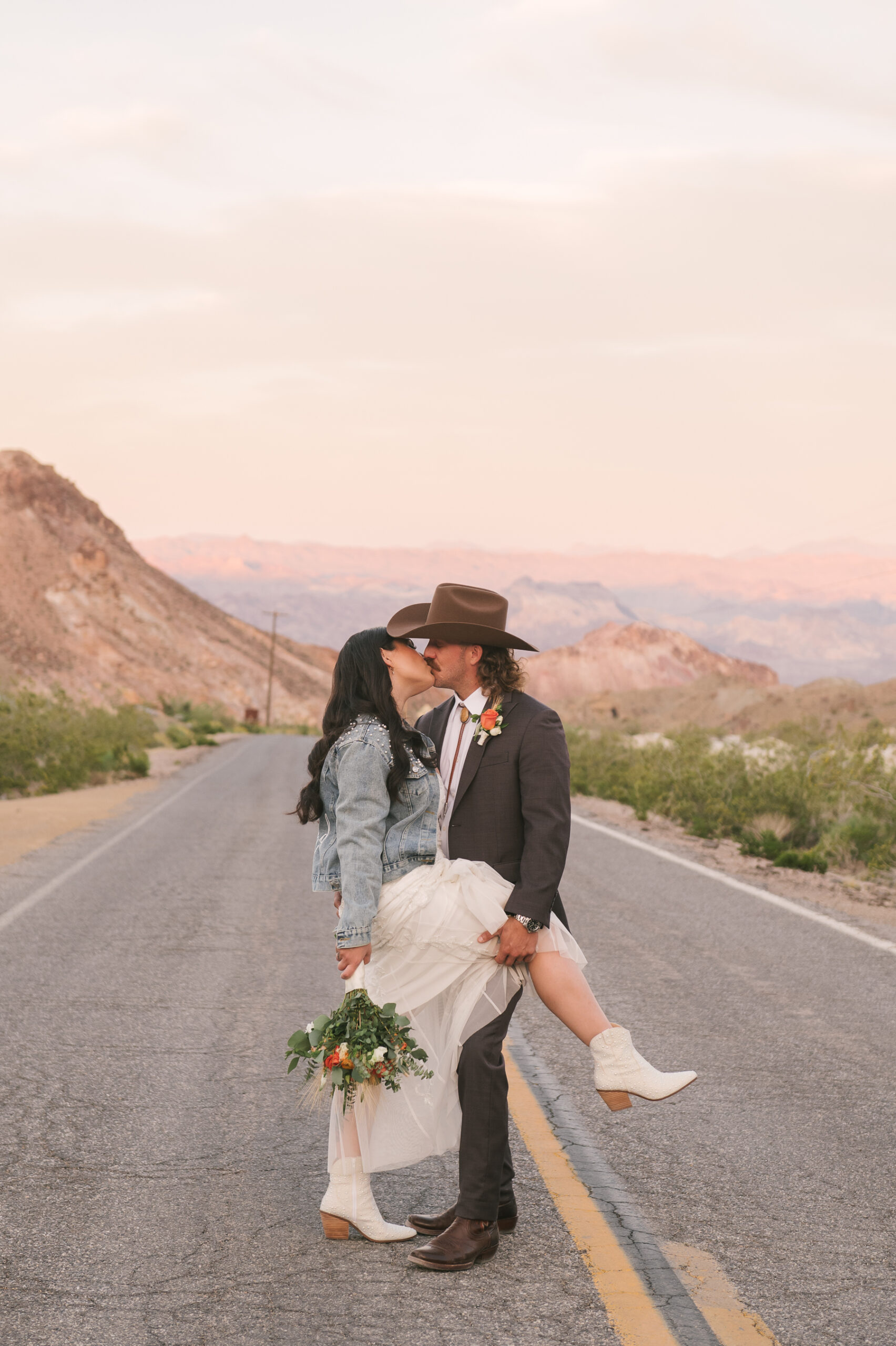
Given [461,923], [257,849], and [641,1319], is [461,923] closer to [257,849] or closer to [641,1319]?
[641,1319]

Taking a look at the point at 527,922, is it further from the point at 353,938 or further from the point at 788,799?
the point at 788,799

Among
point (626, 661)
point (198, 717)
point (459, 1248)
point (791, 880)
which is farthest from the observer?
point (626, 661)

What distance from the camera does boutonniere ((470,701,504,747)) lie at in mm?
3924

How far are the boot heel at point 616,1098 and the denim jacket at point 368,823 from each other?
0.88 m

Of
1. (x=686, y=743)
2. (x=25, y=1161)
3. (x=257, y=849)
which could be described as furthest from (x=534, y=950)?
(x=686, y=743)

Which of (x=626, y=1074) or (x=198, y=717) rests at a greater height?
(x=626, y=1074)

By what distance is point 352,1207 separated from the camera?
378 cm

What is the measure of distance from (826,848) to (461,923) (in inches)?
399

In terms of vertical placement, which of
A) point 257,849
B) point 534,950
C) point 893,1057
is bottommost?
point 257,849

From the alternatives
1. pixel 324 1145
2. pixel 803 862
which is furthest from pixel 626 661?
pixel 324 1145

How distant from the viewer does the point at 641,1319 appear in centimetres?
332

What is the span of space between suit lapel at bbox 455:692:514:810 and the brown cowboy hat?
17cm

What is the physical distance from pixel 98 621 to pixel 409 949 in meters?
79.0

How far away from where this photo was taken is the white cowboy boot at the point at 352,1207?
12.4 feet
